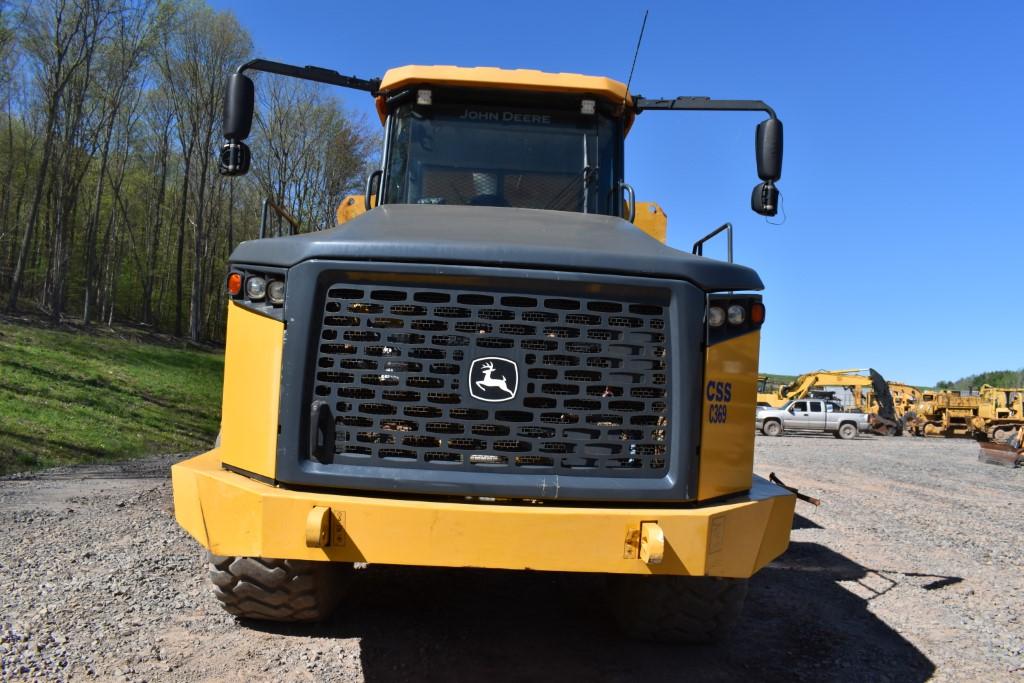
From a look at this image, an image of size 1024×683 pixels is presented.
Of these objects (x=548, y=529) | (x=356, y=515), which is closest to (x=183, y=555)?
(x=356, y=515)

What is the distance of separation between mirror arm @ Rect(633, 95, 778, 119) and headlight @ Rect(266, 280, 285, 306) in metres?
2.81

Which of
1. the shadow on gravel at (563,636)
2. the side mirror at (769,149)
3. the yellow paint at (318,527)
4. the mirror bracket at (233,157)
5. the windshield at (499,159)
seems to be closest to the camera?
the yellow paint at (318,527)

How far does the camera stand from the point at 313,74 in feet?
14.7

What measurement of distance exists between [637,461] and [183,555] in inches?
148

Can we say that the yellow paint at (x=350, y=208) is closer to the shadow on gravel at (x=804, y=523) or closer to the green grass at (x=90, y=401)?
the shadow on gravel at (x=804, y=523)

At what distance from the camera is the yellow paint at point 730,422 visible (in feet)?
10.3

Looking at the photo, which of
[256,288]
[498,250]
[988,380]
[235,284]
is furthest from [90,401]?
[988,380]

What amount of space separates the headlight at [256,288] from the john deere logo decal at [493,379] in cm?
89

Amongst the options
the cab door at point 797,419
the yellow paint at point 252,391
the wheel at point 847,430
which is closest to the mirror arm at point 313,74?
the yellow paint at point 252,391

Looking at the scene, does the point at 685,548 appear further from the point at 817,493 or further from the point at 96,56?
the point at 96,56

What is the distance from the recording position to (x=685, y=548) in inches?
118

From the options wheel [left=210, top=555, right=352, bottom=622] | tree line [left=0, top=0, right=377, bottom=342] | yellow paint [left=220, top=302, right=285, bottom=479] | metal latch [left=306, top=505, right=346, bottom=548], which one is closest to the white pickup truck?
tree line [left=0, top=0, right=377, bottom=342]

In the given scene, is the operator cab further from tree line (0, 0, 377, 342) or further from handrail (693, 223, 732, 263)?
tree line (0, 0, 377, 342)

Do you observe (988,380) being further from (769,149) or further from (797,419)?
(769,149)
